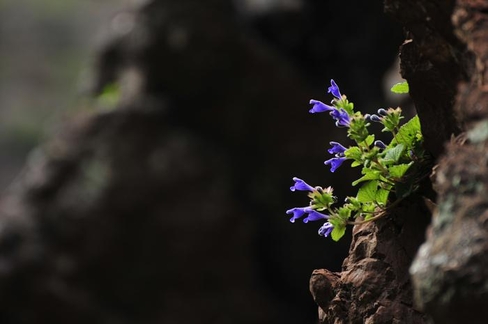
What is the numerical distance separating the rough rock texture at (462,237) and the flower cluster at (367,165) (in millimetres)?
658

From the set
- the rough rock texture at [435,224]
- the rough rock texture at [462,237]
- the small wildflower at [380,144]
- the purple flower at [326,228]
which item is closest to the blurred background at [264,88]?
the small wildflower at [380,144]

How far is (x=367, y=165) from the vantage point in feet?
9.34

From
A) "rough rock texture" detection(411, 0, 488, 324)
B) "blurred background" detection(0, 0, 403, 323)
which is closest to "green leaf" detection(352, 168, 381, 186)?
"rough rock texture" detection(411, 0, 488, 324)

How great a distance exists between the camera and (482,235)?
2.00m

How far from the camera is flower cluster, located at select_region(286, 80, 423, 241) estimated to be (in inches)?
111

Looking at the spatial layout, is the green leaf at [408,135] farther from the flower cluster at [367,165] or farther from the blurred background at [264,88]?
the blurred background at [264,88]

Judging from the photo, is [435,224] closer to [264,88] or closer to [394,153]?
[394,153]

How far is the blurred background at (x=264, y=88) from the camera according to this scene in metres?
10.6

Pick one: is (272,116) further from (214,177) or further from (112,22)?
(112,22)

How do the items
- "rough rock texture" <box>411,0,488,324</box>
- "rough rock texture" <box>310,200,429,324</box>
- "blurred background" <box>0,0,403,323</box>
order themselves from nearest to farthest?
"rough rock texture" <box>411,0,488,324</box> → "rough rock texture" <box>310,200,429,324</box> → "blurred background" <box>0,0,403,323</box>

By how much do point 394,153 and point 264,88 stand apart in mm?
8140

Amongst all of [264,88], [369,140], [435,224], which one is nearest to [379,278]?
[369,140]

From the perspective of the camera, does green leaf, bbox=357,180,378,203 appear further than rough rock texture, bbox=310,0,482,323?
Yes

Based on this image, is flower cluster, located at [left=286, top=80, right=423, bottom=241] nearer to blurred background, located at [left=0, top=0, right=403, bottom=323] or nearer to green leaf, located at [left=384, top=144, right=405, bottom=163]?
green leaf, located at [left=384, top=144, right=405, bottom=163]
